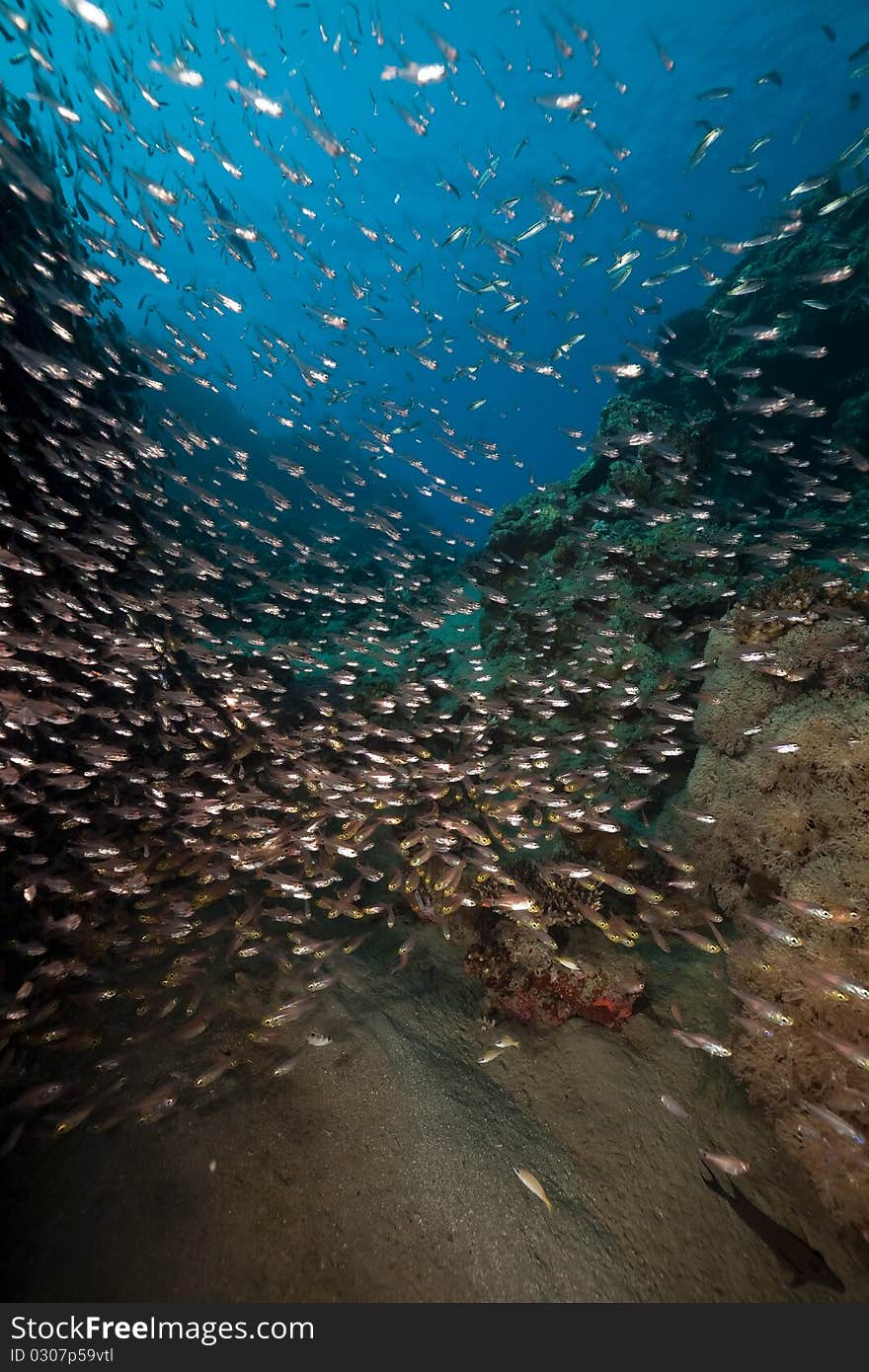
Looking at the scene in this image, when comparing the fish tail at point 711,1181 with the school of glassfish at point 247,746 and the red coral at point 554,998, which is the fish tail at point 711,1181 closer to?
the school of glassfish at point 247,746

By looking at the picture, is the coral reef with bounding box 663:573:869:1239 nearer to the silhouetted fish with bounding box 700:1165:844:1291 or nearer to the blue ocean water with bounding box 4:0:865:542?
the silhouetted fish with bounding box 700:1165:844:1291

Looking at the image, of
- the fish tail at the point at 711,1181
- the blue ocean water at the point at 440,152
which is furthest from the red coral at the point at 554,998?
the blue ocean water at the point at 440,152

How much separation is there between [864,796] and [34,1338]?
7994 millimetres

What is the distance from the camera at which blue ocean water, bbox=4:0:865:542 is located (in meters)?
9.91

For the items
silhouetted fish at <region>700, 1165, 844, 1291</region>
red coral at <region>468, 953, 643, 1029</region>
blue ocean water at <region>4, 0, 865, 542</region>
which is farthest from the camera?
blue ocean water at <region>4, 0, 865, 542</region>

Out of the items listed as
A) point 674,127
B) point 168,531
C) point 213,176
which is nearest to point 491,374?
point 213,176

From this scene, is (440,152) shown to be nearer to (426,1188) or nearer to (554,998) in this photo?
(554,998)

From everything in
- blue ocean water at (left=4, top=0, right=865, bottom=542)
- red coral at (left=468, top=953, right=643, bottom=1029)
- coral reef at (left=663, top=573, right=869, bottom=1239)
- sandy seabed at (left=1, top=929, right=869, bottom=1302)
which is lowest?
sandy seabed at (left=1, top=929, right=869, bottom=1302)

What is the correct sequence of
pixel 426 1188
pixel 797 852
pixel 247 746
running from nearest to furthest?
pixel 426 1188 < pixel 797 852 < pixel 247 746

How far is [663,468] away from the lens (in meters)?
11.9

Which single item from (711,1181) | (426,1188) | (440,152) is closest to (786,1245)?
(711,1181)

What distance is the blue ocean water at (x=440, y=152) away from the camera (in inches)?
390

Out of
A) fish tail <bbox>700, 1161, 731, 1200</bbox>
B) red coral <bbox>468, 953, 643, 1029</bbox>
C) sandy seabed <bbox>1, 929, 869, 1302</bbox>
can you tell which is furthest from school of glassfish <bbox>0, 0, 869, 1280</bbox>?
sandy seabed <bbox>1, 929, 869, 1302</bbox>

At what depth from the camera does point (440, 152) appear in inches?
1523
